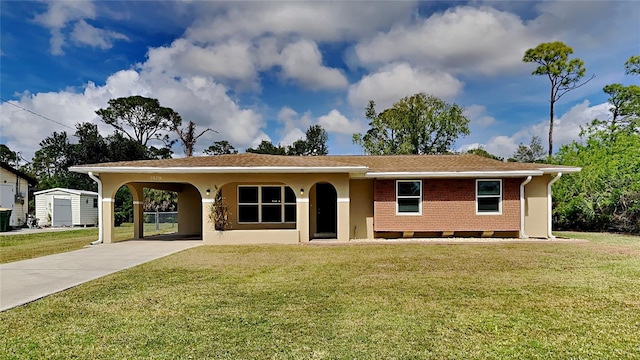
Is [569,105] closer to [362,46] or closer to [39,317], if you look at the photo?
[362,46]

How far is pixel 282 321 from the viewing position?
4.86 meters

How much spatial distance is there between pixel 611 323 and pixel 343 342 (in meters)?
3.29

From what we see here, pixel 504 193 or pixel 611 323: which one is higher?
pixel 504 193

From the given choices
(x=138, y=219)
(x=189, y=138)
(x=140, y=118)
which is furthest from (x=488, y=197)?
(x=140, y=118)

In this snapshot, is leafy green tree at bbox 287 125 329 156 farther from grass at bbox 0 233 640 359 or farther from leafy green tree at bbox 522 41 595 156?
grass at bbox 0 233 640 359

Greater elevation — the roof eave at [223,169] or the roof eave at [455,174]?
the roof eave at [223,169]

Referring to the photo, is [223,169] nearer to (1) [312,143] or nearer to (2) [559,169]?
(2) [559,169]

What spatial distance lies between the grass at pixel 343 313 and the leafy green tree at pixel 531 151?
119 feet

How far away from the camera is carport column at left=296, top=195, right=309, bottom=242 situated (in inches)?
543

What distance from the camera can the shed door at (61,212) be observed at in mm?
25375

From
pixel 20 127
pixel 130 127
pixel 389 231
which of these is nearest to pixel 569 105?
pixel 389 231

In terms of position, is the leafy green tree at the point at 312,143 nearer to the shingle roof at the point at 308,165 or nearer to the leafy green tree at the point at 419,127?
the leafy green tree at the point at 419,127

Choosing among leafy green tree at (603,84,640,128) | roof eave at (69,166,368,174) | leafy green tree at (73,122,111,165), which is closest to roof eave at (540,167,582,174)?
roof eave at (69,166,368,174)

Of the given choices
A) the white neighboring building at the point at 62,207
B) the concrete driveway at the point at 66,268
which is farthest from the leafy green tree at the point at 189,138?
the concrete driveway at the point at 66,268
